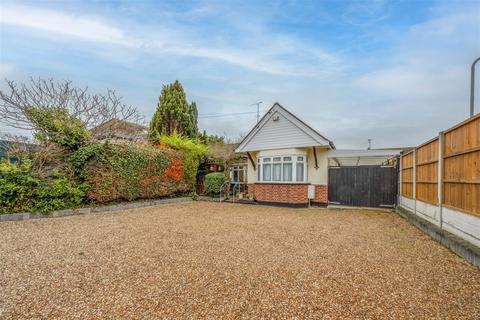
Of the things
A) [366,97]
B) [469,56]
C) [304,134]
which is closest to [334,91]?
[366,97]

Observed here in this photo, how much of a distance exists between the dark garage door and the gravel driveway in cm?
467

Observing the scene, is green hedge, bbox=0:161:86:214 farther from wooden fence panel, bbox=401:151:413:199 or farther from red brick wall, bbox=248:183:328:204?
wooden fence panel, bbox=401:151:413:199

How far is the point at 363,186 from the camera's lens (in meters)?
10.5

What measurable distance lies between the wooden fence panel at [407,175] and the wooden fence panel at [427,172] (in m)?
0.72

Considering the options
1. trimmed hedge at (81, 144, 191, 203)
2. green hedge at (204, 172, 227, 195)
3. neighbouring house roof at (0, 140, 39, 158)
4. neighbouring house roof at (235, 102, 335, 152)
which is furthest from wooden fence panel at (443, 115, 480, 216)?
neighbouring house roof at (0, 140, 39, 158)

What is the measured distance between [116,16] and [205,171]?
9255 millimetres

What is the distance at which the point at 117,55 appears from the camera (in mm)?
10281

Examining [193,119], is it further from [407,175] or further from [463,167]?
[463,167]

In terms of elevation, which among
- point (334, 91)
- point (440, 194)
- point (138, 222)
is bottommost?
point (138, 222)

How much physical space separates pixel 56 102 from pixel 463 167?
12.7m

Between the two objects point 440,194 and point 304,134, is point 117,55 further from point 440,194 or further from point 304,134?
point 440,194

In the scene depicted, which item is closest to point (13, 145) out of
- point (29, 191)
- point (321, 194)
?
point (29, 191)

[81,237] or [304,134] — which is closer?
[81,237]

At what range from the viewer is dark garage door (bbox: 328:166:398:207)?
33.3 feet
